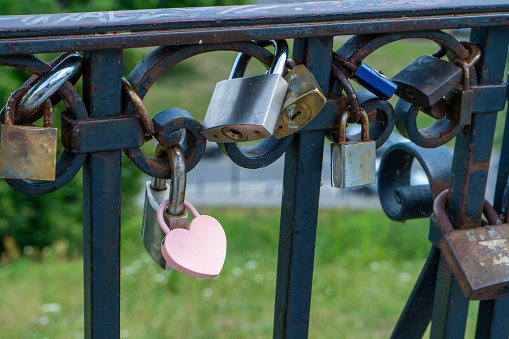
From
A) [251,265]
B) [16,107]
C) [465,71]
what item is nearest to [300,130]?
[465,71]

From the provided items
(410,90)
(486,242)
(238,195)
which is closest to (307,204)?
(410,90)

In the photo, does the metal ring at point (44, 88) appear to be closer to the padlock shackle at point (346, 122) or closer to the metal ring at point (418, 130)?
the padlock shackle at point (346, 122)

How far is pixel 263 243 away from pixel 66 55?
614 cm

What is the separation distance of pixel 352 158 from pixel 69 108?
399 mm

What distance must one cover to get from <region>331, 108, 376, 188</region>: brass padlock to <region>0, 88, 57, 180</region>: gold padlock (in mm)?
399

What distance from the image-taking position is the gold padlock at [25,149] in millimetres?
689

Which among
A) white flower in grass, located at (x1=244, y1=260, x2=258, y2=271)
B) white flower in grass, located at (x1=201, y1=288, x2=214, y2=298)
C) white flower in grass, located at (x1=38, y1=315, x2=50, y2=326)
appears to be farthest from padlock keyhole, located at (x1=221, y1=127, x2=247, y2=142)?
white flower in grass, located at (x1=244, y1=260, x2=258, y2=271)

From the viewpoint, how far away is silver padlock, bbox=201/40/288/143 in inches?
30.1

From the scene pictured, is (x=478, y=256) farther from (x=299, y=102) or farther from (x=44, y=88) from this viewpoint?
(x=44, y=88)

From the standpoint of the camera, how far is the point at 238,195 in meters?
13.5

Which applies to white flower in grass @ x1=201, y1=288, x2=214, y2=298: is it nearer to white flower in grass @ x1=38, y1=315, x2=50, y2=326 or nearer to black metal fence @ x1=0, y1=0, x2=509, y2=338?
white flower in grass @ x1=38, y1=315, x2=50, y2=326

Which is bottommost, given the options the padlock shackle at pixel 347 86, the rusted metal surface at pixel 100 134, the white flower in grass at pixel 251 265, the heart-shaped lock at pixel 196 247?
the white flower in grass at pixel 251 265

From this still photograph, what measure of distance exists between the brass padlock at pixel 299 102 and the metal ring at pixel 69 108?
0.86 feet

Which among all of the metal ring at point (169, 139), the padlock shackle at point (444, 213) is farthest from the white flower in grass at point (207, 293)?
the metal ring at point (169, 139)
